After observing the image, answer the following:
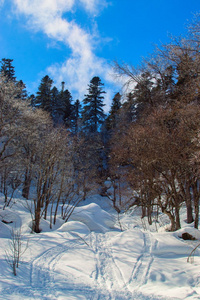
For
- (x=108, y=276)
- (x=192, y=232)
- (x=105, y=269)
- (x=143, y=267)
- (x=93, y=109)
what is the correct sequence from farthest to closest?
(x=93, y=109)
(x=192, y=232)
(x=143, y=267)
(x=105, y=269)
(x=108, y=276)

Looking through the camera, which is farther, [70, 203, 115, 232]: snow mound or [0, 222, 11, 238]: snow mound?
[70, 203, 115, 232]: snow mound

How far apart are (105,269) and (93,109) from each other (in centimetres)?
3173

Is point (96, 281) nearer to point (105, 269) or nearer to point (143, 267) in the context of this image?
point (105, 269)

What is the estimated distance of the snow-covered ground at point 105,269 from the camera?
443 centimetres

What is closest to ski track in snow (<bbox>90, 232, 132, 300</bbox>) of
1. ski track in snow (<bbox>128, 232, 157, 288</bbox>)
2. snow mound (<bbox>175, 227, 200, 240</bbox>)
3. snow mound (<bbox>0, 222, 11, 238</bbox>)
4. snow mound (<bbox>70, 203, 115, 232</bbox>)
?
ski track in snow (<bbox>128, 232, 157, 288</bbox>)

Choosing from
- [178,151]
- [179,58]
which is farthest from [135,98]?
[179,58]

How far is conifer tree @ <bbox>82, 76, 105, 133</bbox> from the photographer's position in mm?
35188

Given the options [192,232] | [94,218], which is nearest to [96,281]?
[192,232]

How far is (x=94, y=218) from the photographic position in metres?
16.2

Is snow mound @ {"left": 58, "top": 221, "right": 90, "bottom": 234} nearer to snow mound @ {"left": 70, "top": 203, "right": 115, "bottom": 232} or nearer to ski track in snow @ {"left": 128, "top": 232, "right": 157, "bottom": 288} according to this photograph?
snow mound @ {"left": 70, "top": 203, "right": 115, "bottom": 232}

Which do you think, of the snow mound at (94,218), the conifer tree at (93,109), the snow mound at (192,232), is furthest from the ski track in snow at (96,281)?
the conifer tree at (93,109)

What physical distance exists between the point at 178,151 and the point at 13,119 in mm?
11161

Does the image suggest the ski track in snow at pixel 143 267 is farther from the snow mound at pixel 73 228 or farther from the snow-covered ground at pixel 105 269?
the snow mound at pixel 73 228

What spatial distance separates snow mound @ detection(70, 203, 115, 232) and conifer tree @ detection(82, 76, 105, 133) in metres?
19.1
